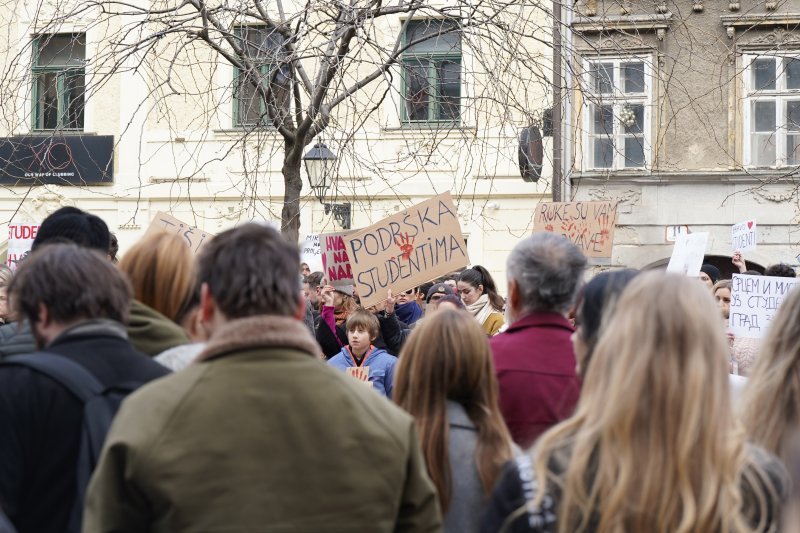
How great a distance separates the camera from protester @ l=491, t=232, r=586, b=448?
3.85m

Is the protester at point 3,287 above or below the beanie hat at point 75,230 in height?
below

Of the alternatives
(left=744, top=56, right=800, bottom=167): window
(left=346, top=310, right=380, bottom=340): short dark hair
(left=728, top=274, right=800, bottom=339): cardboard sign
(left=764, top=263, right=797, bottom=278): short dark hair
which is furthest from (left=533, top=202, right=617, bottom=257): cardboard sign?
(left=744, top=56, right=800, bottom=167): window

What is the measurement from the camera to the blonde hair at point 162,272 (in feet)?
12.6

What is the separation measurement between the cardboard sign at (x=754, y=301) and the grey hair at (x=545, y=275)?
174 inches

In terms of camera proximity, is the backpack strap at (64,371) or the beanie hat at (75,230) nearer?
the backpack strap at (64,371)

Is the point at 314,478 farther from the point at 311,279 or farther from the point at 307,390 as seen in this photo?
the point at 311,279

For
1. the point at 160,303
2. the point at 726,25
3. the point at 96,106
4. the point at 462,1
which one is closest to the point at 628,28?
the point at 726,25

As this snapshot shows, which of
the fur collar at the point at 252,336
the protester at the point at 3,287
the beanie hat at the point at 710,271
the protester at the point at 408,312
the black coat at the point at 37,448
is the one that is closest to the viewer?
the fur collar at the point at 252,336

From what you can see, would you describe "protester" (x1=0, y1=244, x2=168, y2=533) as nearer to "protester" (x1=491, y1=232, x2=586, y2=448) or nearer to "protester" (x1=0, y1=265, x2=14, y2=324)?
"protester" (x1=491, y1=232, x2=586, y2=448)

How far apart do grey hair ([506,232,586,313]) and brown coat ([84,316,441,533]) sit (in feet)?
4.62

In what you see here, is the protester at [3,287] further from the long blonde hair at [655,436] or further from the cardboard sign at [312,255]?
the long blonde hair at [655,436]

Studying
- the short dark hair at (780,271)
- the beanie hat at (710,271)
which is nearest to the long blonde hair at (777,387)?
the short dark hair at (780,271)

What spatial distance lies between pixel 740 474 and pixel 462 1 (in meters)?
5.83

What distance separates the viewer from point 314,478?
257 centimetres
